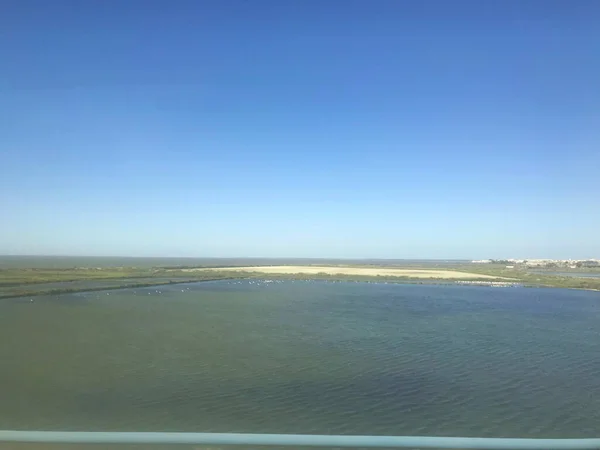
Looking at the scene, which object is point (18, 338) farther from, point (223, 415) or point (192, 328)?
point (223, 415)

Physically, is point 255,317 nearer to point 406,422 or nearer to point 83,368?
point 83,368

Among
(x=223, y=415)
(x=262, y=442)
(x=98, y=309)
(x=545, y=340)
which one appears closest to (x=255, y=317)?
(x=98, y=309)

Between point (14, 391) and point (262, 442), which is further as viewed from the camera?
point (14, 391)

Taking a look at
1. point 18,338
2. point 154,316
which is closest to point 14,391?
point 18,338

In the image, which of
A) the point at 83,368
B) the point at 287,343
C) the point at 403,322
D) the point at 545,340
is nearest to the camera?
the point at 83,368

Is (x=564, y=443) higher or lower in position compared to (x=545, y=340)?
higher

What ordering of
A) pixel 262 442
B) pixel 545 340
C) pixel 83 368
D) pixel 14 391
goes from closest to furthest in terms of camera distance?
pixel 262 442
pixel 14 391
pixel 83 368
pixel 545 340
